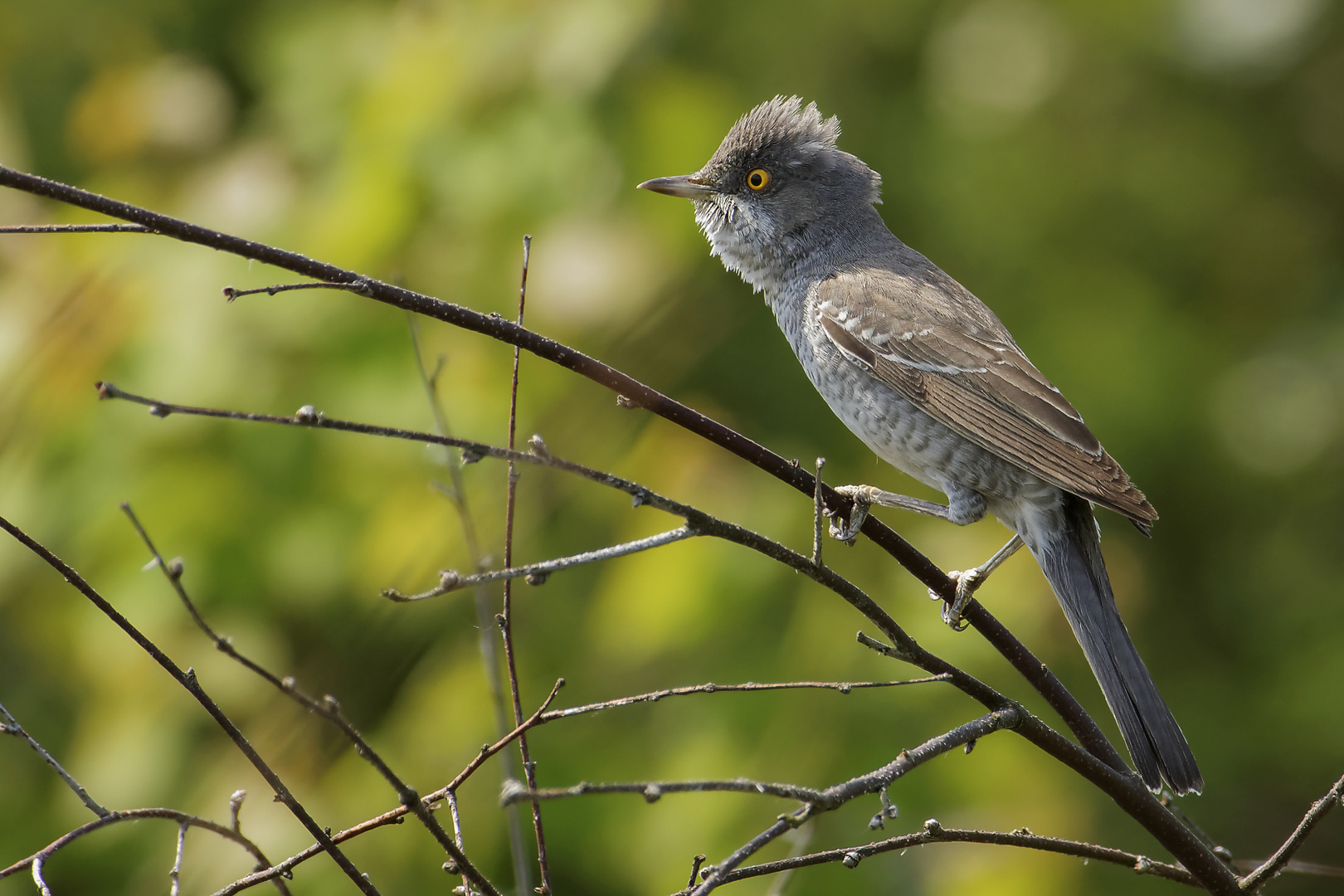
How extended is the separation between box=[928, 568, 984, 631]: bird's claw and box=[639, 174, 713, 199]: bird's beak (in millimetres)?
1366

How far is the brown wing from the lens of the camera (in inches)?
118

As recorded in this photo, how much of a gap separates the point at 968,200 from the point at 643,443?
1.77 m

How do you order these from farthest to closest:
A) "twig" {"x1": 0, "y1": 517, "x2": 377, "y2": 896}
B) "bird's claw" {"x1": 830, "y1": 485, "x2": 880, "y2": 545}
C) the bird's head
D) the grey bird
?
1. the bird's head
2. the grey bird
3. "bird's claw" {"x1": 830, "y1": 485, "x2": 880, "y2": 545}
4. "twig" {"x1": 0, "y1": 517, "x2": 377, "y2": 896}

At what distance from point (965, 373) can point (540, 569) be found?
2.18m

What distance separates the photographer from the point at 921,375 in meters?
3.29

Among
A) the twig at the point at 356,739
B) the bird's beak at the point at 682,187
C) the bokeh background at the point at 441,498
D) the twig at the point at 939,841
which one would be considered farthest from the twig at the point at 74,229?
the bird's beak at the point at 682,187

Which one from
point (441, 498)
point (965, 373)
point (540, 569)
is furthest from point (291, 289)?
point (965, 373)

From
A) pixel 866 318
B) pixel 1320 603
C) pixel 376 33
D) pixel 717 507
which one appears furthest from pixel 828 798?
pixel 1320 603

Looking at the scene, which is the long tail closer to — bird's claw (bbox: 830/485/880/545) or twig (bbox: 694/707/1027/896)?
bird's claw (bbox: 830/485/880/545)

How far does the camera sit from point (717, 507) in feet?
10.2

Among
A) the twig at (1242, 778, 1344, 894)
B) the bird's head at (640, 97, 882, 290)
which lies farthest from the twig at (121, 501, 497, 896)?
the bird's head at (640, 97, 882, 290)

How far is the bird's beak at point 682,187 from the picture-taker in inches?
126

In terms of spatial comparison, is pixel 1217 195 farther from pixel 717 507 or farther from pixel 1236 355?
pixel 717 507

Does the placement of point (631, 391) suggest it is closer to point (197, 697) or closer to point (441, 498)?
point (197, 697)
